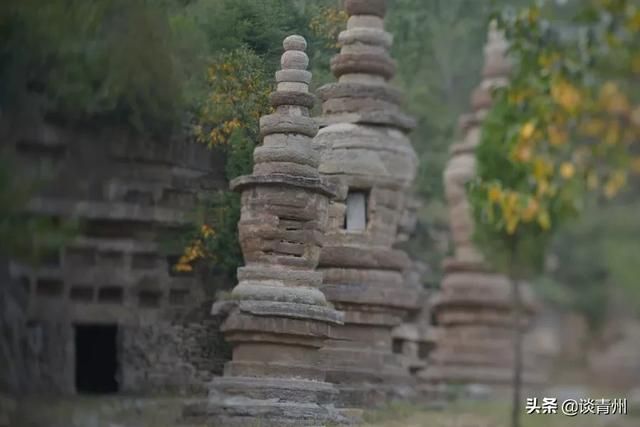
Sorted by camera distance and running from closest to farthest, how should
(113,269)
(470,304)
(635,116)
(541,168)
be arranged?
1. (635,116)
2. (541,168)
3. (113,269)
4. (470,304)

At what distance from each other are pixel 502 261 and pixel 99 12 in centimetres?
790

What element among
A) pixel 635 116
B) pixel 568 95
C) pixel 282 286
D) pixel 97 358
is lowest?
pixel 97 358

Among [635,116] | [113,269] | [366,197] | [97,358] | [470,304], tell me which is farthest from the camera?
[470,304]

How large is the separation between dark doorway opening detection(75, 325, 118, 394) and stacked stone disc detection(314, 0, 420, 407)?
3.34 m

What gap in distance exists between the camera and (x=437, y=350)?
18984 millimetres

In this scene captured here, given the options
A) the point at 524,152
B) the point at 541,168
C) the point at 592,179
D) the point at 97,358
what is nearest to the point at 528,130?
the point at 524,152

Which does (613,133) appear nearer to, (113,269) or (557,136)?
(557,136)

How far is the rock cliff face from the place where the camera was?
363 inches

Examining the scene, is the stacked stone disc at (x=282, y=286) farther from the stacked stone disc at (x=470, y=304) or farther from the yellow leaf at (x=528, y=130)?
the stacked stone disc at (x=470, y=304)

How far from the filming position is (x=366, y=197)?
14.0 metres

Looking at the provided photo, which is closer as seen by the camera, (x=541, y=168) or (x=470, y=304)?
(x=541, y=168)

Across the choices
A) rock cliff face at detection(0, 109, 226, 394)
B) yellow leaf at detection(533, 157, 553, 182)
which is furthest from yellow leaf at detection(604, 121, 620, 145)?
rock cliff face at detection(0, 109, 226, 394)

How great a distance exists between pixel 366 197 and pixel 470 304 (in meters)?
5.07

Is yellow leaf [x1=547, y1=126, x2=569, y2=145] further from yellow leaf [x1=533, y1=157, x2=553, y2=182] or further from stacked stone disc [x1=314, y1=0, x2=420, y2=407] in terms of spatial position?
stacked stone disc [x1=314, y1=0, x2=420, y2=407]
